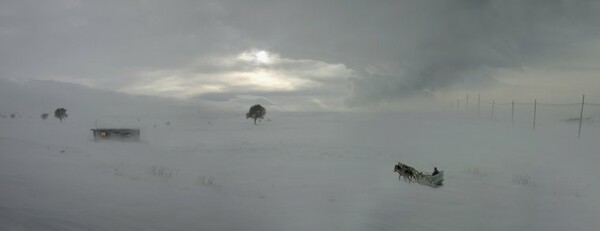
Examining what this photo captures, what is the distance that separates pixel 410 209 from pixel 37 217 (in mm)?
12270

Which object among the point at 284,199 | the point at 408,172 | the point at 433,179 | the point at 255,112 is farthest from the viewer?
the point at 255,112

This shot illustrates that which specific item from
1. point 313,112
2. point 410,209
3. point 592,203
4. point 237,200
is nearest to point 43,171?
point 237,200

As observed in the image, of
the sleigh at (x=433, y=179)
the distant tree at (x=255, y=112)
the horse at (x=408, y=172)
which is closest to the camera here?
the sleigh at (x=433, y=179)

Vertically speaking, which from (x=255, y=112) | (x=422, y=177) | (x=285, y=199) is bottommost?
(x=285, y=199)

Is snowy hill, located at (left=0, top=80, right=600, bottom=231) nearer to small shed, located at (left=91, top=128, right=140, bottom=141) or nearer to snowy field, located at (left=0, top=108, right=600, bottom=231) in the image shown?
snowy field, located at (left=0, top=108, right=600, bottom=231)

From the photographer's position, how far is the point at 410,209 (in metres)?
15.1

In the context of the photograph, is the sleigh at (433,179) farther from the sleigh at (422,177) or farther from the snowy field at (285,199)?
the snowy field at (285,199)

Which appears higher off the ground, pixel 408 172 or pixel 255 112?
pixel 255 112

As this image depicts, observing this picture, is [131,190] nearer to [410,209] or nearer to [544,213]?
[410,209]

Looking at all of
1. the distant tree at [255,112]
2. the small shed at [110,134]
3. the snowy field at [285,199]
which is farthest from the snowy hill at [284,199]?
the distant tree at [255,112]

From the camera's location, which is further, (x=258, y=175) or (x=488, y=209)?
(x=258, y=175)

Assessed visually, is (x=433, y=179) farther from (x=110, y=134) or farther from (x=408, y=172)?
(x=110, y=134)

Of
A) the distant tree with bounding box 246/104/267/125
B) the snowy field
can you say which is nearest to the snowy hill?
the snowy field

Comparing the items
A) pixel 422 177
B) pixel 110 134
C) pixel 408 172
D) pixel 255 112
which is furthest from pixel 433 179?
pixel 255 112
